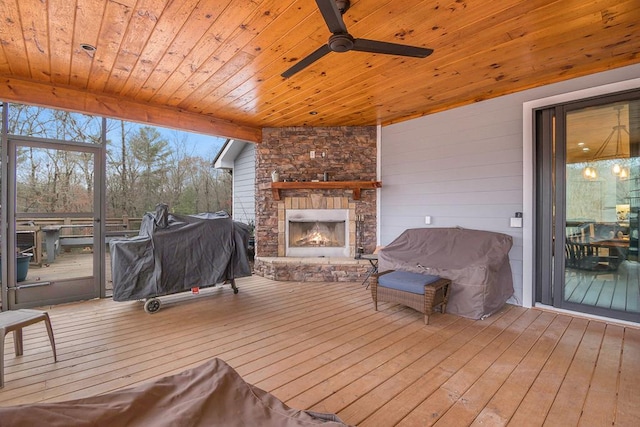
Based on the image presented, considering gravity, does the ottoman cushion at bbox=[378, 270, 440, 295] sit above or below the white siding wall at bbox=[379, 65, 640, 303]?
below

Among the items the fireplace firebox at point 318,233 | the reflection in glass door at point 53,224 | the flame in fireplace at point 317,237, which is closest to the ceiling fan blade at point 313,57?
the fireplace firebox at point 318,233

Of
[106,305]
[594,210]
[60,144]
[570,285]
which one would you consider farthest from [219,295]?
[594,210]

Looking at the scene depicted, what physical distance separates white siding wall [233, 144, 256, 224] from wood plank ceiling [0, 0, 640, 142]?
2.92 metres

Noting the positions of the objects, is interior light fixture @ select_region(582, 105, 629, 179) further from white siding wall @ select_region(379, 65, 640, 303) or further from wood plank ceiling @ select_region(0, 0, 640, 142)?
wood plank ceiling @ select_region(0, 0, 640, 142)

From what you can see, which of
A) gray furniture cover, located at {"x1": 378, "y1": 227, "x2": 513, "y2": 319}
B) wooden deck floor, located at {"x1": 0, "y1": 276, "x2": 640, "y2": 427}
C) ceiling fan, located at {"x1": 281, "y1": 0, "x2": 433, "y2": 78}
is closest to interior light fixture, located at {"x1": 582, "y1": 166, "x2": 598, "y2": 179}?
gray furniture cover, located at {"x1": 378, "y1": 227, "x2": 513, "y2": 319}

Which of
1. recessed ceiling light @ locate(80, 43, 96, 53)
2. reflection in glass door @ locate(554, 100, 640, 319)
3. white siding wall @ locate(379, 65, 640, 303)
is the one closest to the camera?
recessed ceiling light @ locate(80, 43, 96, 53)

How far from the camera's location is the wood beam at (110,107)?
11.6ft

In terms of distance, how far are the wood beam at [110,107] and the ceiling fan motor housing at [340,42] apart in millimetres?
3253

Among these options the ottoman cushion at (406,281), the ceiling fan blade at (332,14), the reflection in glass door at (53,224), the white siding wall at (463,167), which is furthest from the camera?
the white siding wall at (463,167)

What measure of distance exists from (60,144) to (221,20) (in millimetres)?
3126

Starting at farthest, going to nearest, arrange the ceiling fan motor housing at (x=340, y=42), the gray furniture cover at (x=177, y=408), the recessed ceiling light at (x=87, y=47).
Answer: the recessed ceiling light at (x=87, y=47) < the ceiling fan motor housing at (x=340, y=42) < the gray furniture cover at (x=177, y=408)

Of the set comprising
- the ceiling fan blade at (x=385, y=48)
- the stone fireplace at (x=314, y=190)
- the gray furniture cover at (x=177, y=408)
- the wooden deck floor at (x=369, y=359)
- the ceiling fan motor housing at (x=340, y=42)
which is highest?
the ceiling fan blade at (x=385, y=48)

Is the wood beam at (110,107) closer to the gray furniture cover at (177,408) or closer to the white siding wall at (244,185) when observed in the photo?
the white siding wall at (244,185)

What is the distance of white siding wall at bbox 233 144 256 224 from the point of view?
25.0ft
